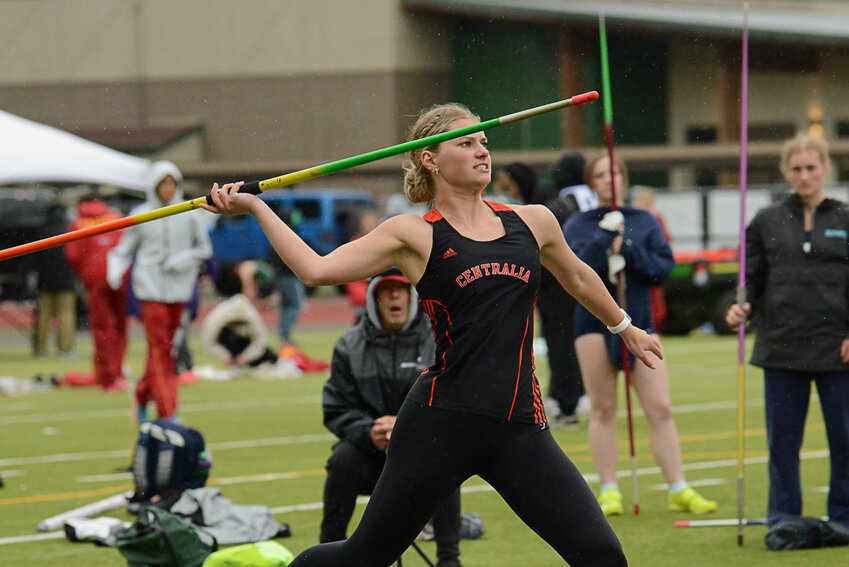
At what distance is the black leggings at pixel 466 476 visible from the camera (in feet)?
14.3

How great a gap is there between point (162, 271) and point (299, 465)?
2046 millimetres

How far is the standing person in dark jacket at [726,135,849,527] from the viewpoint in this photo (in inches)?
265

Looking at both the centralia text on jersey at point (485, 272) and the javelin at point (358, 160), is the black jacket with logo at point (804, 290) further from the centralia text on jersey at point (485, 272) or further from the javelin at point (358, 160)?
the centralia text on jersey at point (485, 272)

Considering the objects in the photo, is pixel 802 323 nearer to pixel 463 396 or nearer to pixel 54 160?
pixel 463 396

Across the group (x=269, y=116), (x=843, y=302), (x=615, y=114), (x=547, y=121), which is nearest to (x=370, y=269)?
(x=269, y=116)

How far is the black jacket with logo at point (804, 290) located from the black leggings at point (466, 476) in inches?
106

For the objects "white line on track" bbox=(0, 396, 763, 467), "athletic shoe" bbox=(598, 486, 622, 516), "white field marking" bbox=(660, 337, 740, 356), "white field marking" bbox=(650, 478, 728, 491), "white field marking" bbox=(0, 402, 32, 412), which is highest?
"athletic shoe" bbox=(598, 486, 622, 516)

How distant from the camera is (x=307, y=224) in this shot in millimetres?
35250

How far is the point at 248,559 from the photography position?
19.2 ft

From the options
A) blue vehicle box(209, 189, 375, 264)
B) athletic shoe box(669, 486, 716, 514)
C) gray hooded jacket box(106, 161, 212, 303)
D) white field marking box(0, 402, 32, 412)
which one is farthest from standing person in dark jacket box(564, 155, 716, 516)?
blue vehicle box(209, 189, 375, 264)

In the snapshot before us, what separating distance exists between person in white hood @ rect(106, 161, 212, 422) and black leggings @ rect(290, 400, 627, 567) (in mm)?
5926

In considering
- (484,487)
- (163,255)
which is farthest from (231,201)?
(163,255)

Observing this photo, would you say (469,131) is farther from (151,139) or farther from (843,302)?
(151,139)

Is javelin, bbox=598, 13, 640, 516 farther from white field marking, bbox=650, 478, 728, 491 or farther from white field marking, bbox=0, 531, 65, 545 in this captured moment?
white field marking, bbox=0, 531, 65, 545
